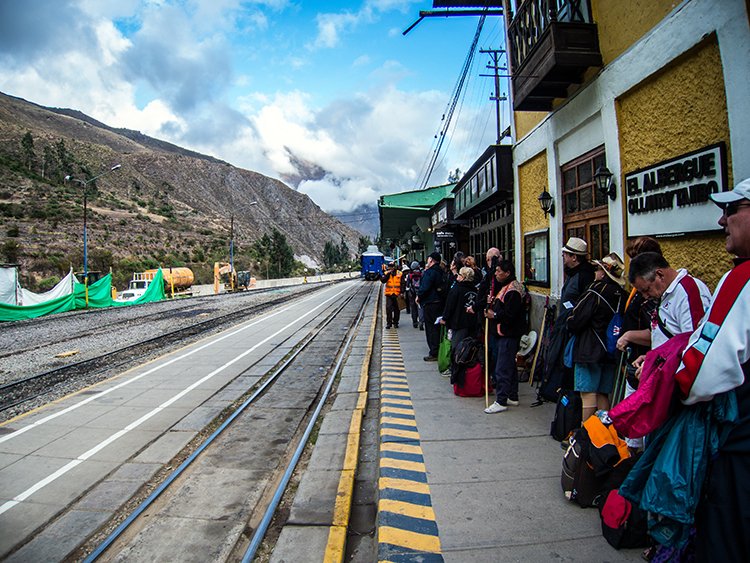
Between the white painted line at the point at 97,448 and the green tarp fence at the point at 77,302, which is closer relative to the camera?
the white painted line at the point at 97,448

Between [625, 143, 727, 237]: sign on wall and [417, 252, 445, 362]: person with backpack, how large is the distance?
4.15 metres

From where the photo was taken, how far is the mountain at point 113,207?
45.8 m

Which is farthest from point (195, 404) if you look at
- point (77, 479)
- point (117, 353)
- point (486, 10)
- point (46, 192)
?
point (46, 192)

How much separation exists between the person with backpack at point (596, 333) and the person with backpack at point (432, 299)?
5158 millimetres

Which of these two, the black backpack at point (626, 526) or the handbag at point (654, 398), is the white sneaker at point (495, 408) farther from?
the handbag at point (654, 398)

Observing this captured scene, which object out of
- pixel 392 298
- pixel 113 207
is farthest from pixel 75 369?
pixel 113 207

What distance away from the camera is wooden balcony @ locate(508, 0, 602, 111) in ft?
20.9

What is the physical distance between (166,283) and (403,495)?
36.5 metres

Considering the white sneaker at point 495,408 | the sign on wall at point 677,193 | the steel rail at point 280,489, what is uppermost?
the sign on wall at point 677,193

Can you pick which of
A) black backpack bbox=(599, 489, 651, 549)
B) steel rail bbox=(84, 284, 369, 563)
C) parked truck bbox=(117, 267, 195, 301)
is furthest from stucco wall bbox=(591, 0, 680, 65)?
parked truck bbox=(117, 267, 195, 301)

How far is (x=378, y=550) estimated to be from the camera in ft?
10.1

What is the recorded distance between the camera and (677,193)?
15.7ft

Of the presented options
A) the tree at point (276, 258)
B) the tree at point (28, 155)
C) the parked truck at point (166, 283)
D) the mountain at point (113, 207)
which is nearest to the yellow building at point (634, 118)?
the parked truck at point (166, 283)

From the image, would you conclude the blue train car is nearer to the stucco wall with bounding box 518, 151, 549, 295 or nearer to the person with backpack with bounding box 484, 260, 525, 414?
the stucco wall with bounding box 518, 151, 549, 295
